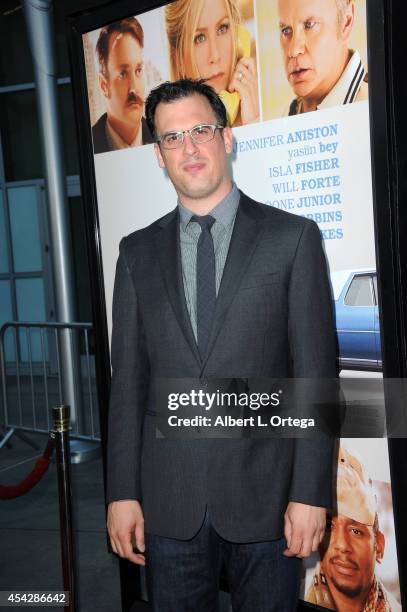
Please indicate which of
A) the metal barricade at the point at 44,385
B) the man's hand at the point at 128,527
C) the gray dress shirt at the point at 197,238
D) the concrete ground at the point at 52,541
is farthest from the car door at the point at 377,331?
the metal barricade at the point at 44,385

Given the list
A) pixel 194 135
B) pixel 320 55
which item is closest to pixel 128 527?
pixel 194 135

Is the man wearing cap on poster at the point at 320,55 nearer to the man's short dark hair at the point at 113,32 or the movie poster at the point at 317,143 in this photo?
the movie poster at the point at 317,143

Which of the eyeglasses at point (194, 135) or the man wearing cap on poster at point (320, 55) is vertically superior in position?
the man wearing cap on poster at point (320, 55)

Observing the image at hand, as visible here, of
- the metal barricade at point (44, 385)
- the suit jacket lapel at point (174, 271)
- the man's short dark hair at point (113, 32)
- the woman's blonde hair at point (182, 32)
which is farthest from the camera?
the metal barricade at point (44, 385)

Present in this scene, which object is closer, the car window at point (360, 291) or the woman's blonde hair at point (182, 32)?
the car window at point (360, 291)

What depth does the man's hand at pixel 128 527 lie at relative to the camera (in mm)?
2123

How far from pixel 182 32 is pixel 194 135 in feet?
1.80

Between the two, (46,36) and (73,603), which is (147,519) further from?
(46,36)

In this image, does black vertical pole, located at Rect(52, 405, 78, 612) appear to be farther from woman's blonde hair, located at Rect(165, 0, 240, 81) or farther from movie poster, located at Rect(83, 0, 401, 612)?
woman's blonde hair, located at Rect(165, 0, 240, 81)

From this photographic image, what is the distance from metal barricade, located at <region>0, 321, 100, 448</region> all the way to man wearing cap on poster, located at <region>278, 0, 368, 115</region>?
11.8 feet

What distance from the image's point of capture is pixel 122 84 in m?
2.61

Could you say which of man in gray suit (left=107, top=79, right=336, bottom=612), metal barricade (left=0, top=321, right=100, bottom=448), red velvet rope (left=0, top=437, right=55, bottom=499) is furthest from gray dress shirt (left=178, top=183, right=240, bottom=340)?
metal barricade (left=0, top=321, right=100, bottom=448)

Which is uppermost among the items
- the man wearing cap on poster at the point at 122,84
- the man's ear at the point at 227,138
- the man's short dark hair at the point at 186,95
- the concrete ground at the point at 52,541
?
the man wearing cap on poster at the point at 122,84

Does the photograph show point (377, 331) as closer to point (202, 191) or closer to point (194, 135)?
point (202, 191)
